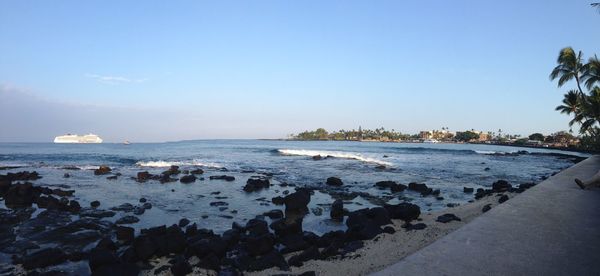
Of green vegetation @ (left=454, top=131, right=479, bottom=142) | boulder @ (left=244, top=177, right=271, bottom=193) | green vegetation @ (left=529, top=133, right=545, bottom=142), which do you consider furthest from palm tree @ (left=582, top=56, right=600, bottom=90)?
green vegetation @ (left=454, top=131, right=479, bottom=142)

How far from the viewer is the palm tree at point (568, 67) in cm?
3450

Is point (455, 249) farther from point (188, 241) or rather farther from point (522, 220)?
point (188, 241)

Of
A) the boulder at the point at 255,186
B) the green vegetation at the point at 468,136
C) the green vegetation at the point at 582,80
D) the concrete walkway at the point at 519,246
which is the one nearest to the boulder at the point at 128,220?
the boulder at the point at 255,186

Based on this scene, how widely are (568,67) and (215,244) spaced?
1617 inches

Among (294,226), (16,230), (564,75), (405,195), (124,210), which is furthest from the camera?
(564,75)

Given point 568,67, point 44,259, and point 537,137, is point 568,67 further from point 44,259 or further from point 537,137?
point 537,137

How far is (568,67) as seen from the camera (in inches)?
1391

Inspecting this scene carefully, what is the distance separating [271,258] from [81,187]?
14.5 metres

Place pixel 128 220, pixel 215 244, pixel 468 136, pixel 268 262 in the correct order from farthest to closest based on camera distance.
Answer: pixel 468 136, pixel 128 220, pixel 215 244, pixel 268 262

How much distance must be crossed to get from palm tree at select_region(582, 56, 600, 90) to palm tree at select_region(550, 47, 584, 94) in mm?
648

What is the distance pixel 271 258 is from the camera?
20.3 ft

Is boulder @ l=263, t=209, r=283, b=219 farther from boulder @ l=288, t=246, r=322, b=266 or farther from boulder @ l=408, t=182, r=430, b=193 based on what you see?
boulder @ l=408, t=182, r=430, b=193

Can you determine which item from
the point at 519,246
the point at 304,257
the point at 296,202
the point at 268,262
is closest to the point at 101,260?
the point at 268,262

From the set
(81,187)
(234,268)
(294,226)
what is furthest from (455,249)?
(81,187)
